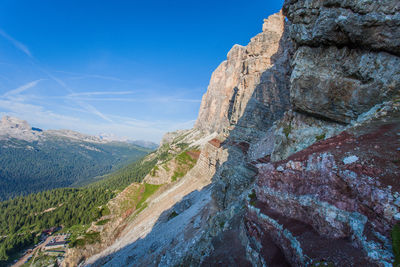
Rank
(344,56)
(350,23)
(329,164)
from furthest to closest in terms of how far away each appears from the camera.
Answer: (344,56) < (350,23) < (329,164)

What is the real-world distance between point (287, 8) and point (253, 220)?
1820cm

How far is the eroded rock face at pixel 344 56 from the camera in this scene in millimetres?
9992

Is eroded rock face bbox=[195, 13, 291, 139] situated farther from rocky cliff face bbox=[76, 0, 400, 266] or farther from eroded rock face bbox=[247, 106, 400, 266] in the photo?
eroded rock face bbox=[247, 106, 400, 266]

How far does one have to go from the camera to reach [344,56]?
12.0 m

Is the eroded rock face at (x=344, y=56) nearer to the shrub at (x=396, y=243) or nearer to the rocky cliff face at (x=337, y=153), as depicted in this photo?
the rocky cliff face at (x=337, y=153)

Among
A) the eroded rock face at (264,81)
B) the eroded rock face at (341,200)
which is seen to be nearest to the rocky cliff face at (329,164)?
the eroded rock face at (341,200)

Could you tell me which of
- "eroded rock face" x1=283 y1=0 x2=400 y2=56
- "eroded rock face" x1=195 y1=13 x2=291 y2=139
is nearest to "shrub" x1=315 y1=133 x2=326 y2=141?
"eroded rock face" x1=283 y1=0 x2=400 y2=56

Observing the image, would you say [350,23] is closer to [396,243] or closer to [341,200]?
[341,200]

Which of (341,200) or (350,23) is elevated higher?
(350,23)

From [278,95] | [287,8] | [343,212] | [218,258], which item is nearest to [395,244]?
[343,212]

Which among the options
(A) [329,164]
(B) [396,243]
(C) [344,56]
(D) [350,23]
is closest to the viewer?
(B) [396,243]

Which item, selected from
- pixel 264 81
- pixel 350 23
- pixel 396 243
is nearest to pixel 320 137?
pixel 350 23

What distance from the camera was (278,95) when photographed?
34375mm

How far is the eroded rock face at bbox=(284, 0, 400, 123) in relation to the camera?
9.99m
